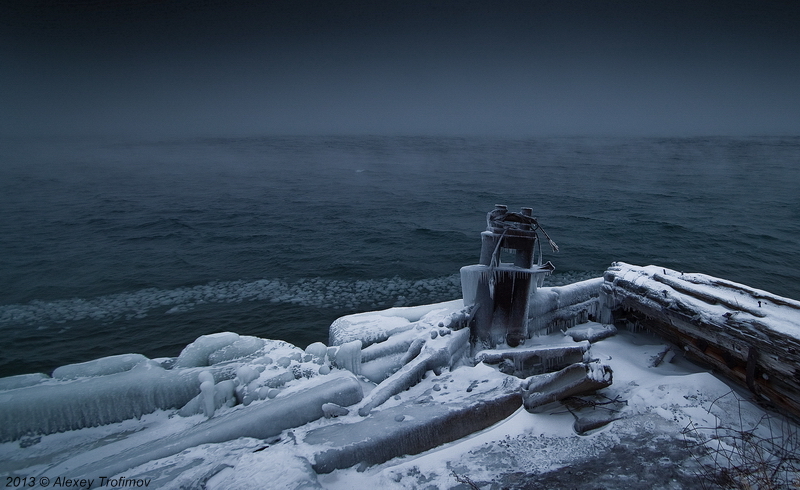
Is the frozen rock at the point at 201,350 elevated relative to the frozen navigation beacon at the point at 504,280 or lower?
lower

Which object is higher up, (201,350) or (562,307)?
(562,307)

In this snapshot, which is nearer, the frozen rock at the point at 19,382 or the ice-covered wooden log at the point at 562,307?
the frozen rock at the point at 19,382

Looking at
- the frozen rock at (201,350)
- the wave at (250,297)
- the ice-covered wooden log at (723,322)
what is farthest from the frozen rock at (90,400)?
the wave at (250,297)

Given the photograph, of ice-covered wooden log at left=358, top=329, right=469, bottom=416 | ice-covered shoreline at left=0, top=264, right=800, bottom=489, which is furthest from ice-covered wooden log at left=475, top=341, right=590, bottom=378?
ice-covered wooden log at left=358, top=329, right=469, bottom=416

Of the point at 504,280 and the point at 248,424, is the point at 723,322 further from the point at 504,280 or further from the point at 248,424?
the point at 248,424

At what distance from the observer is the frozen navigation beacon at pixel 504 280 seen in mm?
5969

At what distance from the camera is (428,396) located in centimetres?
479

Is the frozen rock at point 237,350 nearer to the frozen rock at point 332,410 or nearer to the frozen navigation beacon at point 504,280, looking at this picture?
the frozen rock at point 332,410

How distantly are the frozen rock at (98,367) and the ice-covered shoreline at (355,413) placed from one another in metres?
0.02

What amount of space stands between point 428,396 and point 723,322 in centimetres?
378

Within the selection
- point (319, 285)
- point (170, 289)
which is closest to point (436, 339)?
point (319, 285)

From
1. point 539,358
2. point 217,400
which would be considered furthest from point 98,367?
point 539,358

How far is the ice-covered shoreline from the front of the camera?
3830 mm

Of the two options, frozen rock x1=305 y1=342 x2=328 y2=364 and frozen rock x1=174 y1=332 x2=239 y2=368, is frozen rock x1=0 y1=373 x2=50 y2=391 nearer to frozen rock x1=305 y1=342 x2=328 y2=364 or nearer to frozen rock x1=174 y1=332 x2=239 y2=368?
frozen rock x1=174 y1=332 x2=239 y2=368
